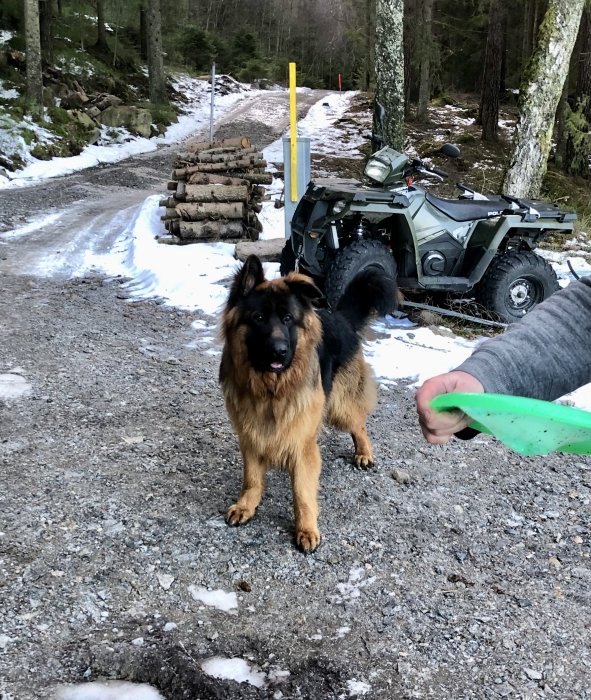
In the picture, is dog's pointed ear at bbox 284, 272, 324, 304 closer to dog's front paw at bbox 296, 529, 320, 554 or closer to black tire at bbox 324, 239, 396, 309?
dog's front paw at bbox 296, 529, 320, 554

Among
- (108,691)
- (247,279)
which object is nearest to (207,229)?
(247,279)

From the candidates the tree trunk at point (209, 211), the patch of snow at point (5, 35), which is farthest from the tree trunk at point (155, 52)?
the tree trunk at point (209, 211)

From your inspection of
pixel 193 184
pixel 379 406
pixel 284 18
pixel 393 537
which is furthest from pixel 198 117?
pixel 284 18

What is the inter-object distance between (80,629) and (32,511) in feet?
3.30

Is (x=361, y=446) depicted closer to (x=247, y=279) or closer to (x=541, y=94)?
(x=247, y=279)

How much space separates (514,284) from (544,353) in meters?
5.73

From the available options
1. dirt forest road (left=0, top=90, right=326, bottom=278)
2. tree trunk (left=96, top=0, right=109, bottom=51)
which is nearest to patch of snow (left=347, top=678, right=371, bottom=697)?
dirt forest road (left=0, top=90, right=326, bottom=278)

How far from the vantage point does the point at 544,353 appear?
1.54 m

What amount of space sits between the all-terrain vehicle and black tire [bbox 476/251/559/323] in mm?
11

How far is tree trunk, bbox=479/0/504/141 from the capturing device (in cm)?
1889

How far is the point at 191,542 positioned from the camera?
343 centimetres

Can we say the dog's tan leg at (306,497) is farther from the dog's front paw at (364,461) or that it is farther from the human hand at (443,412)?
the human hand at (443,412)

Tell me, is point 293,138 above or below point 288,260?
above

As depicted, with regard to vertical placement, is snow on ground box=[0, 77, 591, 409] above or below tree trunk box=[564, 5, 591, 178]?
below
